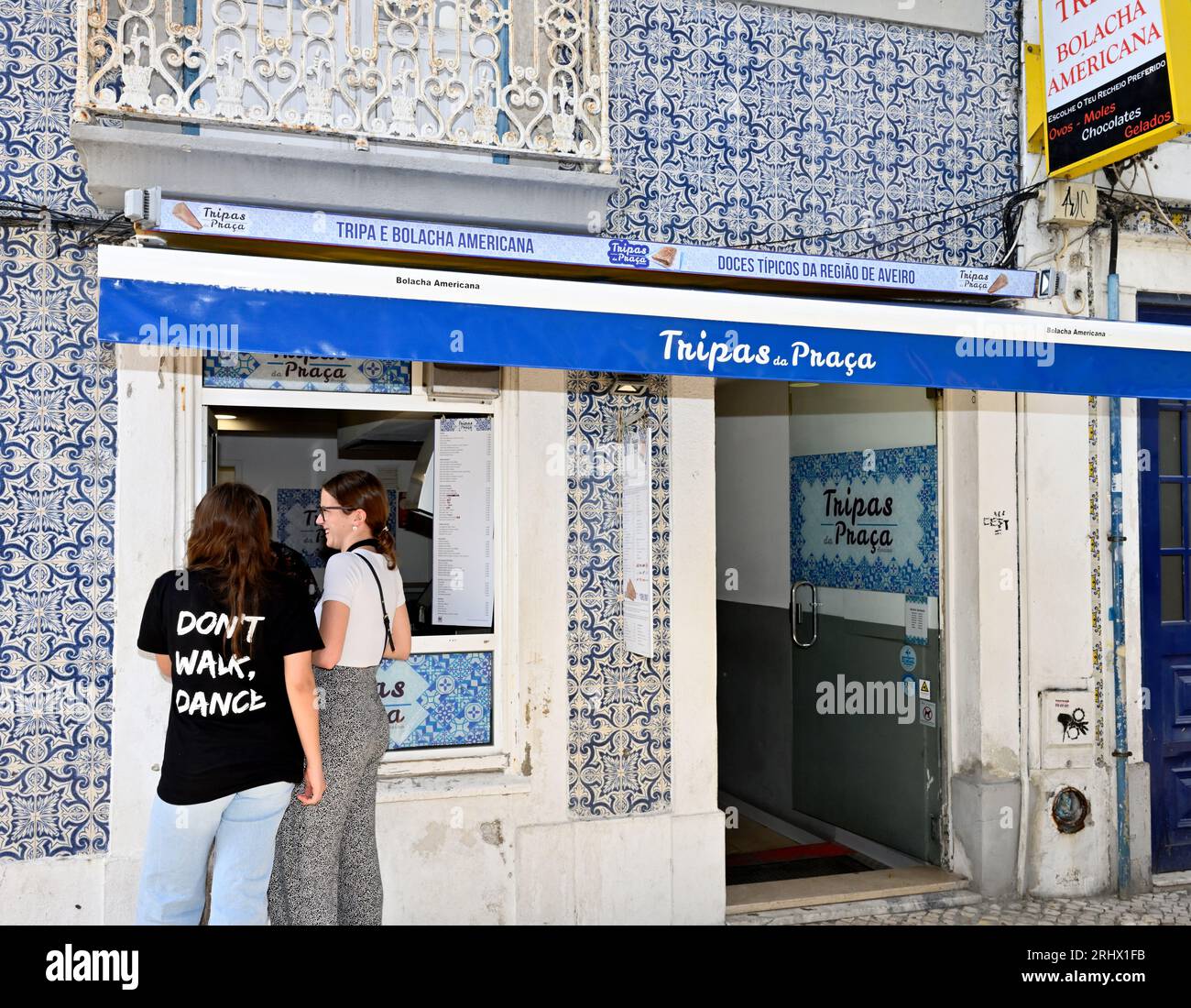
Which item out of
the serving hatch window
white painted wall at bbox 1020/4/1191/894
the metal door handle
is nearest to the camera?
the serving hatch window

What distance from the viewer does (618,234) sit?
5.83 metres

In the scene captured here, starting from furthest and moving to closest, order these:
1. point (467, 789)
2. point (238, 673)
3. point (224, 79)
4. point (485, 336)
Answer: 1. point (467, 789)
2. point (224, 79)
3. point (485, 336)
4. point (238, 673)

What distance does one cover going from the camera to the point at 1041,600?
6.34 metres

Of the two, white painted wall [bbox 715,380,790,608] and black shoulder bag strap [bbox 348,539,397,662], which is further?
white painted wall [bbox 715,380,790,608]

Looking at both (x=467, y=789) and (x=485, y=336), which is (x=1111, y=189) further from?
(x=467, y=789)

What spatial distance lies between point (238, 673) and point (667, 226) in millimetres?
3187

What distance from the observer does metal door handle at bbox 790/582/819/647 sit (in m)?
7.77

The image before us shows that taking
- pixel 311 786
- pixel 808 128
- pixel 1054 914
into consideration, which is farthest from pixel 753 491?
pixel 311 786

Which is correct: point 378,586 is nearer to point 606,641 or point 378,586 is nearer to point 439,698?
point 439,698

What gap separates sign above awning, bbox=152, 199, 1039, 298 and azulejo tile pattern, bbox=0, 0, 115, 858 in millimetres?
826

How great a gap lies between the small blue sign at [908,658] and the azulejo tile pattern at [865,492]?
1.13ft

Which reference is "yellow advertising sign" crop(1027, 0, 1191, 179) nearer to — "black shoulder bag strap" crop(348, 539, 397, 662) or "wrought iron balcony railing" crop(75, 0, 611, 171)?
"wrought iron balcony railing" crop(75, 0, 611, 171)

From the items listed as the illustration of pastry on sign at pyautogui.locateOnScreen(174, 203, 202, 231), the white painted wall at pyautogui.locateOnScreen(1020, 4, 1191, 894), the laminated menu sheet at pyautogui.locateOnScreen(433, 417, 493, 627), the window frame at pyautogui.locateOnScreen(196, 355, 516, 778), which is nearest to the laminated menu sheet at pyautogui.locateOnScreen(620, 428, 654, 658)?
the window frame at pyautogui.locateOnScreen(196, 355, 516, 778)
